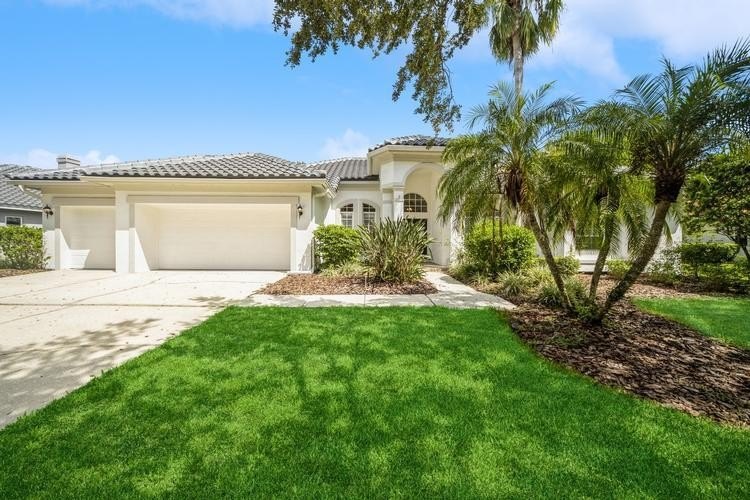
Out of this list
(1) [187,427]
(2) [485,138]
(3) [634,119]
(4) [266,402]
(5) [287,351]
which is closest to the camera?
(1) [187,427]

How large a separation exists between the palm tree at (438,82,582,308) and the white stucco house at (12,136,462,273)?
635 cm

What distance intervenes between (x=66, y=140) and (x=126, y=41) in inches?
345

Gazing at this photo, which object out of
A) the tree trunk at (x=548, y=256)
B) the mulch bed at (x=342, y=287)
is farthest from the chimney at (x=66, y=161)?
the tree trunk at (x=548, y=256)

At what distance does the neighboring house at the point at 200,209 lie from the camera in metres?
12.6

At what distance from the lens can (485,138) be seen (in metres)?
6.71

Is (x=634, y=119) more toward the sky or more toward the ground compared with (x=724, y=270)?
more toward the sky

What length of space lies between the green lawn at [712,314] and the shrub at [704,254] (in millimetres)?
3135

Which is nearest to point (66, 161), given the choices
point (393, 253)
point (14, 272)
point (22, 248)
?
point (22, 248)

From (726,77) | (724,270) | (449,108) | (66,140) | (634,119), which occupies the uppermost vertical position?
(66,140)

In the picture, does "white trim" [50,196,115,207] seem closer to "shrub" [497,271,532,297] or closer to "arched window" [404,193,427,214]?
"arched window" [404,193,427,214]

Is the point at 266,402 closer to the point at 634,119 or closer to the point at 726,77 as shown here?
the point at 634,119

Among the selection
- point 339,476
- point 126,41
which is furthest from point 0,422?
point 126,41

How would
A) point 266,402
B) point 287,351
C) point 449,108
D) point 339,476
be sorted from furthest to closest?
point 449,108 < point 287,351 < point 266,402 < point 339,476

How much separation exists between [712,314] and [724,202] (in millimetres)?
4576
